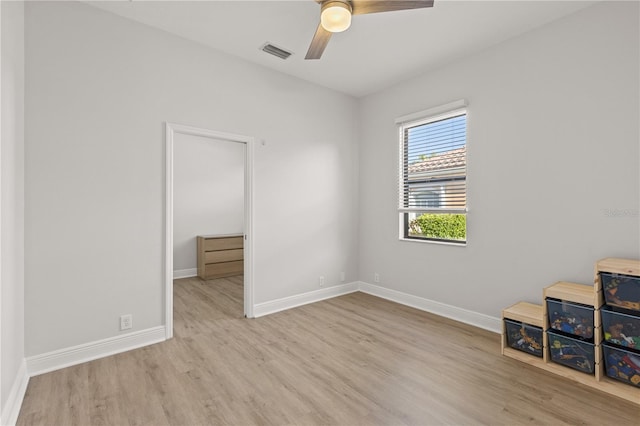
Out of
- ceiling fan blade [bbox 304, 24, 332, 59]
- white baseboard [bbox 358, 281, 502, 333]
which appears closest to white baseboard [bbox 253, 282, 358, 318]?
white baseboard [bbox 358, 281, 502, 333]

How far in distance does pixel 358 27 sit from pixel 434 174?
6.22ft

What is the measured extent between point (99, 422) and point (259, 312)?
1915 mm

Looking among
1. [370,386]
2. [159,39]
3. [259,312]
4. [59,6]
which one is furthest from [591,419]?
[59,6]

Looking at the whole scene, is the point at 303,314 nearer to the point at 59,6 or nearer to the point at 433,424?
the point at 433,424

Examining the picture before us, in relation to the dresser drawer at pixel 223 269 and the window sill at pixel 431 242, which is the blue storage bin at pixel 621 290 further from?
the dresser drawer at pixel 223 269

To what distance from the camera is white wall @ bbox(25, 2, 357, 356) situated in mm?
2408

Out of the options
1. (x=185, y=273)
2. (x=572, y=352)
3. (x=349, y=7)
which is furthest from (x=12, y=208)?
(x=572, y=352)

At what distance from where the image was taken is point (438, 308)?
3.68 metres

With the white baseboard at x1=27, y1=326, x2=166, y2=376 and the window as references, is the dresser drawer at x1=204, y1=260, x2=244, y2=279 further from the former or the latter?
the window

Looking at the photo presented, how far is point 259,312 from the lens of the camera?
3650mm

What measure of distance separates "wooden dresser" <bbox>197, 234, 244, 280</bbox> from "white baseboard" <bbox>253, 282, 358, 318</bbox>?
226 centimetres

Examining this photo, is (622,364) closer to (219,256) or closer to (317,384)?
(317,384)

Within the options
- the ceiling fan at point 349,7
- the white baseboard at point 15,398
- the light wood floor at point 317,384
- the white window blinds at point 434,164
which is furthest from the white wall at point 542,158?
the white baseboard at point 15,398

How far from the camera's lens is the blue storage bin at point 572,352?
2.24 meters
